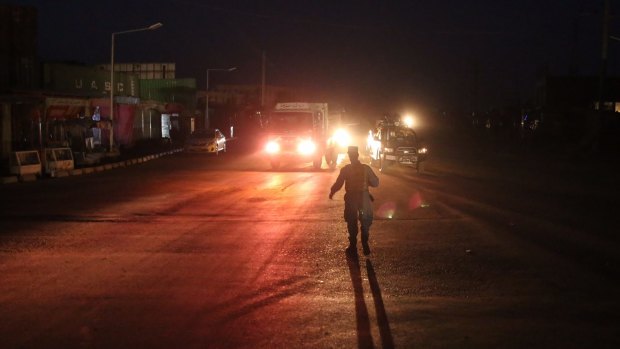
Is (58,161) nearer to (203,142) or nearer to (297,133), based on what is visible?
(297,133)

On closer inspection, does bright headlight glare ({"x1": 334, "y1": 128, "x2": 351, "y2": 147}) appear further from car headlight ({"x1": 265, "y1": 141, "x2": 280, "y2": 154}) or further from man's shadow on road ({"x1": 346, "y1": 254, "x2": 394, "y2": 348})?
man's shadow on road ({"x1": 346, "y1": 254, "x2": 394, "y2": 348})

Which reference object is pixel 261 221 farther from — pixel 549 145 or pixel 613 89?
pixel 613 89

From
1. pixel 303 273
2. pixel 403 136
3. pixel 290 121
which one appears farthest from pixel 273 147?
pixel 303 273

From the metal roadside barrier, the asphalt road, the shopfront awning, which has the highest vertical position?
the shopfront awning

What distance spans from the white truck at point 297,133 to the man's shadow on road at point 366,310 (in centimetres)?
2111

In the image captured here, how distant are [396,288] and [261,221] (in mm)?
6750

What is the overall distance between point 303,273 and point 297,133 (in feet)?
72.9

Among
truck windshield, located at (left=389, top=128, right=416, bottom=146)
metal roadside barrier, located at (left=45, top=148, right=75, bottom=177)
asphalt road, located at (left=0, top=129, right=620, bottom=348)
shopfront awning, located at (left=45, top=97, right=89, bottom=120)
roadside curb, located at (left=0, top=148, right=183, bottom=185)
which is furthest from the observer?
shopfront awning, located at (left=45, top=97, right=89, bottom=120)

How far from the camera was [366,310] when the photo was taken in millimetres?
7801

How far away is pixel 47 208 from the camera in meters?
17.7

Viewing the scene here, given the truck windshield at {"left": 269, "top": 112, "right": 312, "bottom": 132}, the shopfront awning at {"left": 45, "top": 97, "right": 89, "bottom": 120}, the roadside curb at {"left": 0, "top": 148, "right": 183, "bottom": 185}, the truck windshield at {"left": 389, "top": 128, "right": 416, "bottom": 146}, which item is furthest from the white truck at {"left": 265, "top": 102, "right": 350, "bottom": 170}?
the shopfront awning at {"left": 45, "top": 97, "right": 89, "bottom": 120}

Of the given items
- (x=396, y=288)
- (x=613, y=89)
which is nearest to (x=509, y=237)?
(x=396, y=288)

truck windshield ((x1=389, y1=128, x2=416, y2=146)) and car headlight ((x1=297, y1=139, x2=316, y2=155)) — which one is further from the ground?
truck windshield ((x1=389, y1=128, x2=416, y2=146))

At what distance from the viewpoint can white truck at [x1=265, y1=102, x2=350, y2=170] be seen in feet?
104
